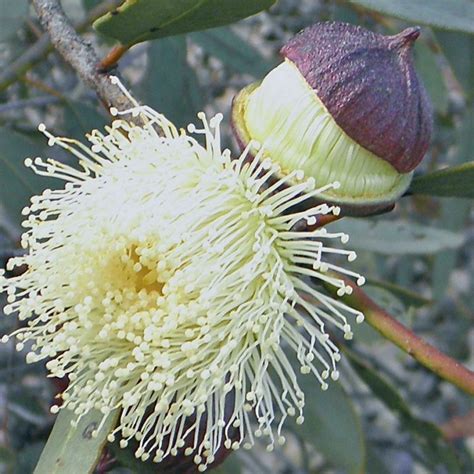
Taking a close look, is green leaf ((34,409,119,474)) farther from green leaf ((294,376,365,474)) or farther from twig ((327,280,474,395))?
green leaf ((294,376,365,474))

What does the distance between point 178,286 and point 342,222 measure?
68cm

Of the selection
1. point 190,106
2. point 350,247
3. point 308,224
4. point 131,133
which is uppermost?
point 131,133

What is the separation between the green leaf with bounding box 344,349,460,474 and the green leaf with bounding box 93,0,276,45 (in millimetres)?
534

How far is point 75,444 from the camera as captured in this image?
3.01 feet

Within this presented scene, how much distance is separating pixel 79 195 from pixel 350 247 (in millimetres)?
652

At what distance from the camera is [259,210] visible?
919mm

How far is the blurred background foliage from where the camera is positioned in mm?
1266

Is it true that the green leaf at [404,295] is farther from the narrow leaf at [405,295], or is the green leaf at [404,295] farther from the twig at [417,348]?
the twig at [417,348]

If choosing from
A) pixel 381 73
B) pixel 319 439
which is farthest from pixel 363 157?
pixel 319 439

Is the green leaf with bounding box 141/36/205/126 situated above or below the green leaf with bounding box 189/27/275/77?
above

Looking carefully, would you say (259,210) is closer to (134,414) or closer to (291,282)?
(291,282)

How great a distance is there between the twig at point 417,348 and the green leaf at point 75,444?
0.81ft

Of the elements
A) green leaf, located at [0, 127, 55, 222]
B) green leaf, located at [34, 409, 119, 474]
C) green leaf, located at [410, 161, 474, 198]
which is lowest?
green leaf, located at [410, 161, 474, 198]

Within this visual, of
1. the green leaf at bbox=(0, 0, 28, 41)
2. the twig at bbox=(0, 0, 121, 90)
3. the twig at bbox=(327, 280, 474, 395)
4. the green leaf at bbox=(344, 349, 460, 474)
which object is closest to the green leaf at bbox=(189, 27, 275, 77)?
the twig at bbox=(0, 0, 121, 90)
